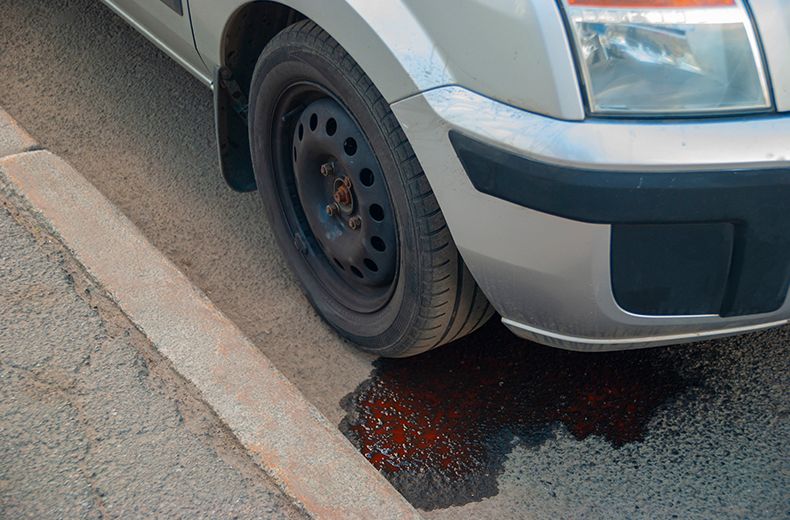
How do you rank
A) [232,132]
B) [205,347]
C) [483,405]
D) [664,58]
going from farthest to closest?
[232,132] → [483,405] → [205,347] → [664,58]

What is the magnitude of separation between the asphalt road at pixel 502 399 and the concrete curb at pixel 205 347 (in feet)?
1.05

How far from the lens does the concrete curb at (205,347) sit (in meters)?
1.88

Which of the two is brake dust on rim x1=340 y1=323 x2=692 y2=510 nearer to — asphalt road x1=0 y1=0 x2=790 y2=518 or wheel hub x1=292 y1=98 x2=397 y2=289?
asphalt road x1=0 y1=0 x2=790 y2=518

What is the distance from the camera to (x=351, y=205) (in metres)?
2.30

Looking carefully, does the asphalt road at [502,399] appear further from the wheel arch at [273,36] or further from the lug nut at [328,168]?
the lug nut at [328,168]

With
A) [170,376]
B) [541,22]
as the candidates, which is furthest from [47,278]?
[541,22]

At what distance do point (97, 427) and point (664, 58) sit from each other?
1413 mm

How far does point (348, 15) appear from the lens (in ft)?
6.31

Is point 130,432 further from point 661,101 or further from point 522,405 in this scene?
point 661,101

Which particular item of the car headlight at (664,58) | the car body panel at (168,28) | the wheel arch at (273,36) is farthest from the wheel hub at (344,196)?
the car headlight at (664,58)

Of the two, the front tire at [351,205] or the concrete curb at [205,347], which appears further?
the front tire at [351,205]

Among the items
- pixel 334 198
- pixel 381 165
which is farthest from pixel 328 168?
pixel 381 165

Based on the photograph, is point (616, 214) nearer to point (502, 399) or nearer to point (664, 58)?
point (664, 58)

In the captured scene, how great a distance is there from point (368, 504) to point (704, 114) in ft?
3.32
